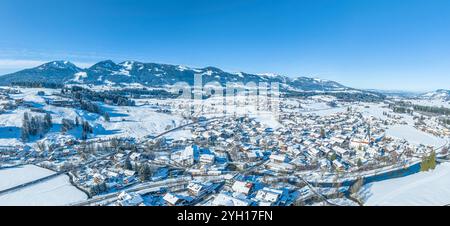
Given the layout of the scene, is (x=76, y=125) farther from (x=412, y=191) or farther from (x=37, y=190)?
(x=412, y=191)

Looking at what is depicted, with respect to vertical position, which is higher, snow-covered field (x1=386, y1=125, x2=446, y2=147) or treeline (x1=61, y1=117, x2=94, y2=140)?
treeline (x1=61, y1=117, x2=94, y2=140)

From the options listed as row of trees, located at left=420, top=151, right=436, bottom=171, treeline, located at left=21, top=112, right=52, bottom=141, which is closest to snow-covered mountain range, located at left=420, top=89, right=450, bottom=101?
row of trees, located at left=420, top=151, right=436, bottom=171

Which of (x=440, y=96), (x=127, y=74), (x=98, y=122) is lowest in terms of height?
(x=98, y=122)

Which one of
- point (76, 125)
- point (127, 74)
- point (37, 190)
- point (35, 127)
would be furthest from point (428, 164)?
point (127, 74)

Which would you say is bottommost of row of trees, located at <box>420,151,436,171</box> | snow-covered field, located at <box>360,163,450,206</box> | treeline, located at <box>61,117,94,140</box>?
snow-covered field, located at <box>360,163,450,206</box>

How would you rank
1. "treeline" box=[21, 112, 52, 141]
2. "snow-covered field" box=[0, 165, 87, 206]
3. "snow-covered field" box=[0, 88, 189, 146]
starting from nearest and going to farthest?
1. "snow-covered field" box=[0, 165, 87, 206]
2. "treeline" box=[21, 112, 52, 141]
3. "snow-covered field" box=[0, 88, 189, 146]

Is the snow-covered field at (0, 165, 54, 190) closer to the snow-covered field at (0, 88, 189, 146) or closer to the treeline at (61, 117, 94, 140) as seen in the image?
the snow-covered field at (0, 88, 189, 146)

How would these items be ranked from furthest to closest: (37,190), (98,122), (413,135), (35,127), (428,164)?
(98,122), (413,135), (35,127), (428,164), (37,190)
